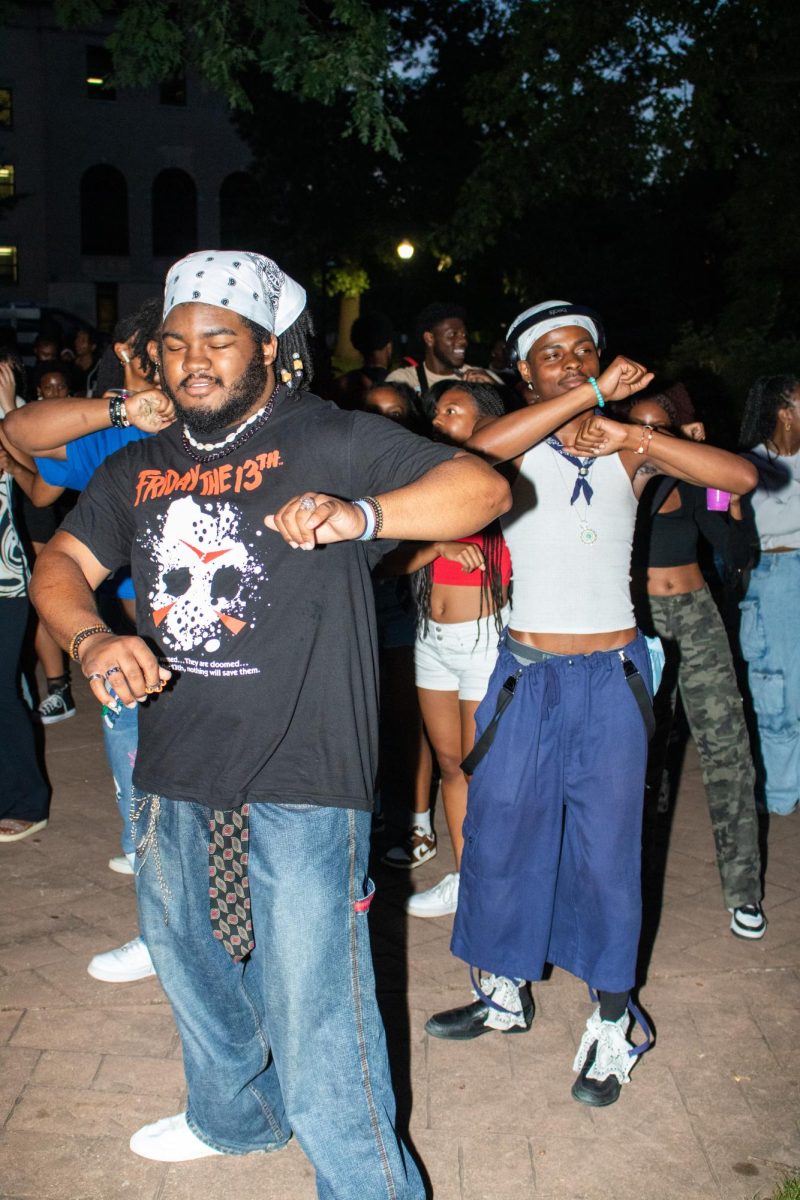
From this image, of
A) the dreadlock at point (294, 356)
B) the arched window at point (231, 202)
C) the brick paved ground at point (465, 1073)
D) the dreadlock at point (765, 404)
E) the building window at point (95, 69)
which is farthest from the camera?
the arched window at point (231, 202)

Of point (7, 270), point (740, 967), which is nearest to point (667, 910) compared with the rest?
point (740, 967)

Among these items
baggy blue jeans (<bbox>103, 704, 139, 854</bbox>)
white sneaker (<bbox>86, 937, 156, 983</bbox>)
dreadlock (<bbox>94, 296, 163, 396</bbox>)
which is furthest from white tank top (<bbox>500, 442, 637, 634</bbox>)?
white sneaker (<bbox>86, 937, 156, 983</bbox>)

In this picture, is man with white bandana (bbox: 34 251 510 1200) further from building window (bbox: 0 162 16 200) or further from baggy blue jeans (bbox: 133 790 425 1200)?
building window (bbox: 0 162 16 200)

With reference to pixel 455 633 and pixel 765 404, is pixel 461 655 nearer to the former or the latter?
pixel 455 633

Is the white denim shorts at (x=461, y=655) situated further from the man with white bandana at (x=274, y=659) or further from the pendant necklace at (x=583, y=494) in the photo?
the man with white bandana at (x=274, y=659)

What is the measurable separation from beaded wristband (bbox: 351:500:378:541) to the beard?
451 mm

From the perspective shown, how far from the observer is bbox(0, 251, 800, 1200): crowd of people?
2691 mm

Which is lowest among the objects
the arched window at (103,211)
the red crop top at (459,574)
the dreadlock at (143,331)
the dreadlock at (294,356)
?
the red crop top at (459,574)

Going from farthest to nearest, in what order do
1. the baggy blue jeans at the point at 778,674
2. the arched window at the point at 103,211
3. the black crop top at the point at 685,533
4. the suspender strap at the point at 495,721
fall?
the arched window at the point at 103,211 < the baggy blue jeans at the point at 778,674 < the black crop top at the point at 685,533 < the suspender strap at the point at 495,721

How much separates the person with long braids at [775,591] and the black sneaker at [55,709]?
4358 mm

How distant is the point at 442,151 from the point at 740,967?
27242 mm

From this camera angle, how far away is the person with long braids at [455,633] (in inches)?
183

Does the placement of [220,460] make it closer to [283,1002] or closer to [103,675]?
[103,675]

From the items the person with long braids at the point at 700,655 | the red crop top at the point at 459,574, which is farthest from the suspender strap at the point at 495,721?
the person with long braids at the point at 700,655
